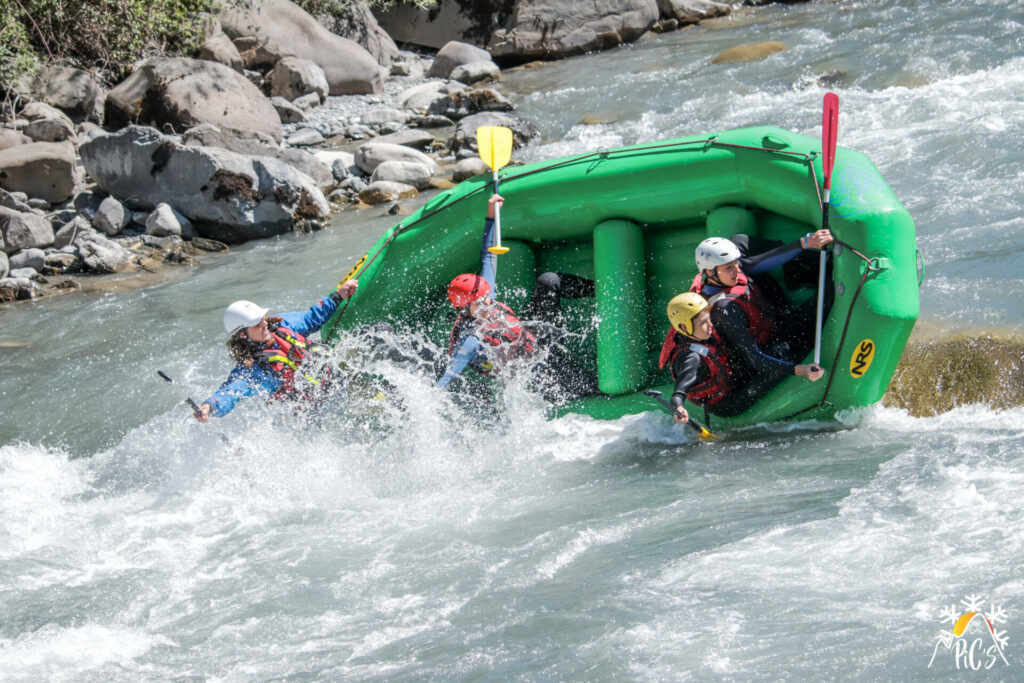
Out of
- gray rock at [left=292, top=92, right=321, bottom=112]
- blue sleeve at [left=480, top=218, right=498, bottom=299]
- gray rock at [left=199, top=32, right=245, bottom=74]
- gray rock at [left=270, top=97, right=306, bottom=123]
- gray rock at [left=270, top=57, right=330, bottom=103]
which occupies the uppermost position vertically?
gray rock at [left=199, top=32, right=245, bottom=74]

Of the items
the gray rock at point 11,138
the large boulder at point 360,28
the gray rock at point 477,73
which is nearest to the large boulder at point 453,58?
the gray rock at point 477,73

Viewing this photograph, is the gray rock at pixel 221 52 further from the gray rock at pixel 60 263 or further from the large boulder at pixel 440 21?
the gray rock at pixel 60 263

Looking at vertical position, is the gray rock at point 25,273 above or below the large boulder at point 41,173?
below

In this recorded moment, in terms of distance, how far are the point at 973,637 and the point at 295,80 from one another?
12412mm

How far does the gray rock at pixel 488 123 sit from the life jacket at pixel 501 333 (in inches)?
248

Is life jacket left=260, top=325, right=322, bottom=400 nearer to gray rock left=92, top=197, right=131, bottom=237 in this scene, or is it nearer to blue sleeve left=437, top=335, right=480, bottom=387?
blue sleeve left=437, top=335, right=480, bottom=387

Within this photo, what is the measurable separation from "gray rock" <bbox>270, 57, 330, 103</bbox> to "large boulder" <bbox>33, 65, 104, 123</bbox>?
2339 millimetres

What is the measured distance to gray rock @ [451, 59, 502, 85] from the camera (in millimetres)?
14430

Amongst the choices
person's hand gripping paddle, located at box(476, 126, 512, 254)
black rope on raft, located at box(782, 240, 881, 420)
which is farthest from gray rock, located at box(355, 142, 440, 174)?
black rope on raft, located at box(782, 240, 881, 420)

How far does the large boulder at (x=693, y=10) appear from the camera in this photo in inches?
615

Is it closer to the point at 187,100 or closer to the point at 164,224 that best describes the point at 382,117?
the point at 187,100

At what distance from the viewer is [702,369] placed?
4559 millimetres

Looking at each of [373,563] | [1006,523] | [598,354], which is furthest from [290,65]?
[1006,523]

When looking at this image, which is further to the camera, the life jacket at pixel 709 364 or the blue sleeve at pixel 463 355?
the blue sleeve at pixel 463 355
